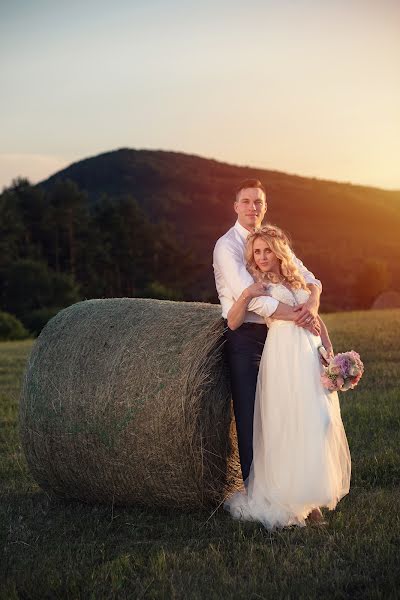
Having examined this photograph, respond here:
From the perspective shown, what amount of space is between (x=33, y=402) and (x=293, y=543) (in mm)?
2510

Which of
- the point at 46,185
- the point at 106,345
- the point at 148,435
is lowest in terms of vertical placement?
the point at 148,435

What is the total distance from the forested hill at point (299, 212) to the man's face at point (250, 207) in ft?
232

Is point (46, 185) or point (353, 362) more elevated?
point (46, 185)

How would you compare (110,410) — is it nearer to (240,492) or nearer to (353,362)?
(240,492)

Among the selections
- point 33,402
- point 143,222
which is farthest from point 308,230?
point 33,402

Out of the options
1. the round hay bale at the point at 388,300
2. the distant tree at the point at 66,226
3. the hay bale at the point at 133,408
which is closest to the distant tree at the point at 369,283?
the round hay bale at the point at 388,300

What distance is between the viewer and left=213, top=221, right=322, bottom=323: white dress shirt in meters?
6.36

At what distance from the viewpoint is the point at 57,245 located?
56969 millimetres

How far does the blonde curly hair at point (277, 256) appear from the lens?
638 centimetres

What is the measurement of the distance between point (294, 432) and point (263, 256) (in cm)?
129

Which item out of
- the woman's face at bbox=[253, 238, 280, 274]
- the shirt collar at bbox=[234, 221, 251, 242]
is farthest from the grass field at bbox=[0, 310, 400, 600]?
the shirt collar at bbox=[234, 221, 251, 242]

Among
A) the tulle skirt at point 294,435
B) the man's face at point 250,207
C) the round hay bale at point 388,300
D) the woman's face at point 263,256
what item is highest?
the man's face at point 250,207

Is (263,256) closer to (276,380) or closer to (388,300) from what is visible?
(276,380)

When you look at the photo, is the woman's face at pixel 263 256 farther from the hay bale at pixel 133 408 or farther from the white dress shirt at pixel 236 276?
the hay bale at pixel 133 408
